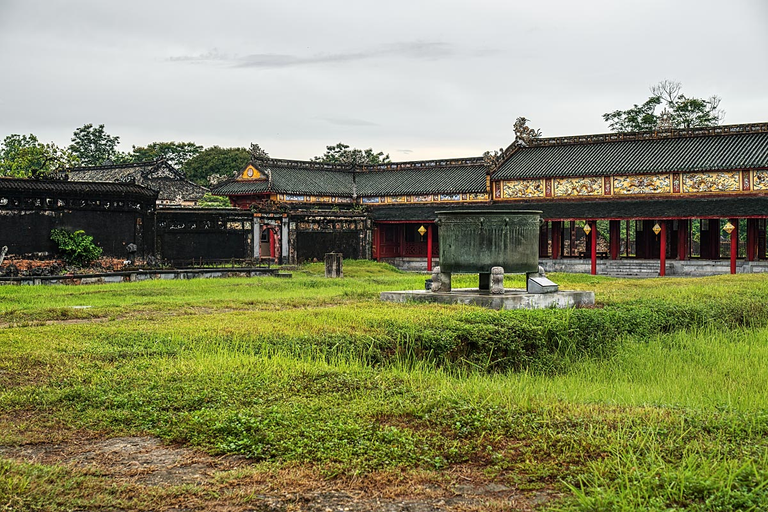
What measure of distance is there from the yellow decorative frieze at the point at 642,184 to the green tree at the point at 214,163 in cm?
4298

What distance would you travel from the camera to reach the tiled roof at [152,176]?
5430cm

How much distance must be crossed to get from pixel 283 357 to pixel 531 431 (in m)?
3.71

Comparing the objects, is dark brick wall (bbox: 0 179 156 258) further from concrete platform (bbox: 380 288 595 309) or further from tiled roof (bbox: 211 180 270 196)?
concrete platform (bbox: 380 288 595 309)

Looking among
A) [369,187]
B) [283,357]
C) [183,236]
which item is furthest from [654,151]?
[283,357]

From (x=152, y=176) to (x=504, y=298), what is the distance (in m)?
45.4

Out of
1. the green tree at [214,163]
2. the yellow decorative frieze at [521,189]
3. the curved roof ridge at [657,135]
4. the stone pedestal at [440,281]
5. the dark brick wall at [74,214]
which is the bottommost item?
the stone pedestal at [440,281]

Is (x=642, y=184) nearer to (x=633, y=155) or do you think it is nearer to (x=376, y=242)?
(x=633, y=155)

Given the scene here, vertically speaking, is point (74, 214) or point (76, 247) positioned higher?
point (74, 214)

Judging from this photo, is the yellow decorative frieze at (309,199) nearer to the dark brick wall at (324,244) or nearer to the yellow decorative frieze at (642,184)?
the dark brick wall at (324,244)

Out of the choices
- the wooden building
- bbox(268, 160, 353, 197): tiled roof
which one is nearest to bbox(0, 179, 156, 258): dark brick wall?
the wooden building

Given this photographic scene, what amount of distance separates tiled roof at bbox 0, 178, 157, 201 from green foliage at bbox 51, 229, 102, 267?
139 centimetres

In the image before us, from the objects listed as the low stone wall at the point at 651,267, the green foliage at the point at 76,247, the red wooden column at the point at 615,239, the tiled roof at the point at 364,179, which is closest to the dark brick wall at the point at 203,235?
the green foliage at the point at 76,247

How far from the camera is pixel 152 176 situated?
56.6 metres

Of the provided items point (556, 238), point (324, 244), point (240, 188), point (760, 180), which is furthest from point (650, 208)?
point (240, 188)
